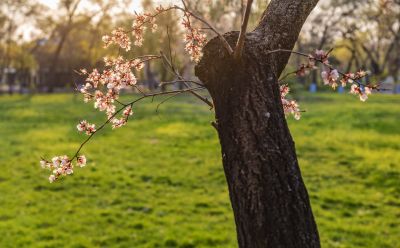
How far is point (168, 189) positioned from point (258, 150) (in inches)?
428

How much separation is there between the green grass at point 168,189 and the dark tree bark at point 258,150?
6711mm

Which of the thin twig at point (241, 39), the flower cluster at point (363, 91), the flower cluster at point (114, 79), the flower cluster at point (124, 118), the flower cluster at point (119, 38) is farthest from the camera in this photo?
the flower cluster at point (119, 38)

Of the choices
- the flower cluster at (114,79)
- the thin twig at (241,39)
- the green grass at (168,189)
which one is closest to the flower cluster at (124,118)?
the flower cluster at (114,79)

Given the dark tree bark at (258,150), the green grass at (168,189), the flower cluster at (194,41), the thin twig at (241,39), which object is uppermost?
the flower cluster at (194,41)

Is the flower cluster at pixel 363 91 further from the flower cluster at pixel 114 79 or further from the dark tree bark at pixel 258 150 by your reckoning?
the flower cluster at pixel 114 79

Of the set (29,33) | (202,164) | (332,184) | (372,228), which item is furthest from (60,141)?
(29,33)

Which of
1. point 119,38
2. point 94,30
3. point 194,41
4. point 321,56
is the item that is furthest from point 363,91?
point 94,30

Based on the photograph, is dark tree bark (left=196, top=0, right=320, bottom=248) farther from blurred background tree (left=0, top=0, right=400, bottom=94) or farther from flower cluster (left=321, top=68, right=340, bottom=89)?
blurred background tree (left=0, top=0, right=400, bottom=94)

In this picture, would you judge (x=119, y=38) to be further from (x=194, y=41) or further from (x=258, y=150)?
(x=258, y=150)

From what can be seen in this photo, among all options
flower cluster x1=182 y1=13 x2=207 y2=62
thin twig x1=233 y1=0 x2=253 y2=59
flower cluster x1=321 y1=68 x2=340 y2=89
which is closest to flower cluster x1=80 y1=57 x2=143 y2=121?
flower cluster x1=182 y1=13 x2=207 y2=62

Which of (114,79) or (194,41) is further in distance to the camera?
(194,41)

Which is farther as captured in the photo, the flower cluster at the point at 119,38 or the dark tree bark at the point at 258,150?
the flower cluster at the point at 119,38

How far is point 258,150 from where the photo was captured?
3.29 meters

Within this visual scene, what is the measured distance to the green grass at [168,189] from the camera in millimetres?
10445
